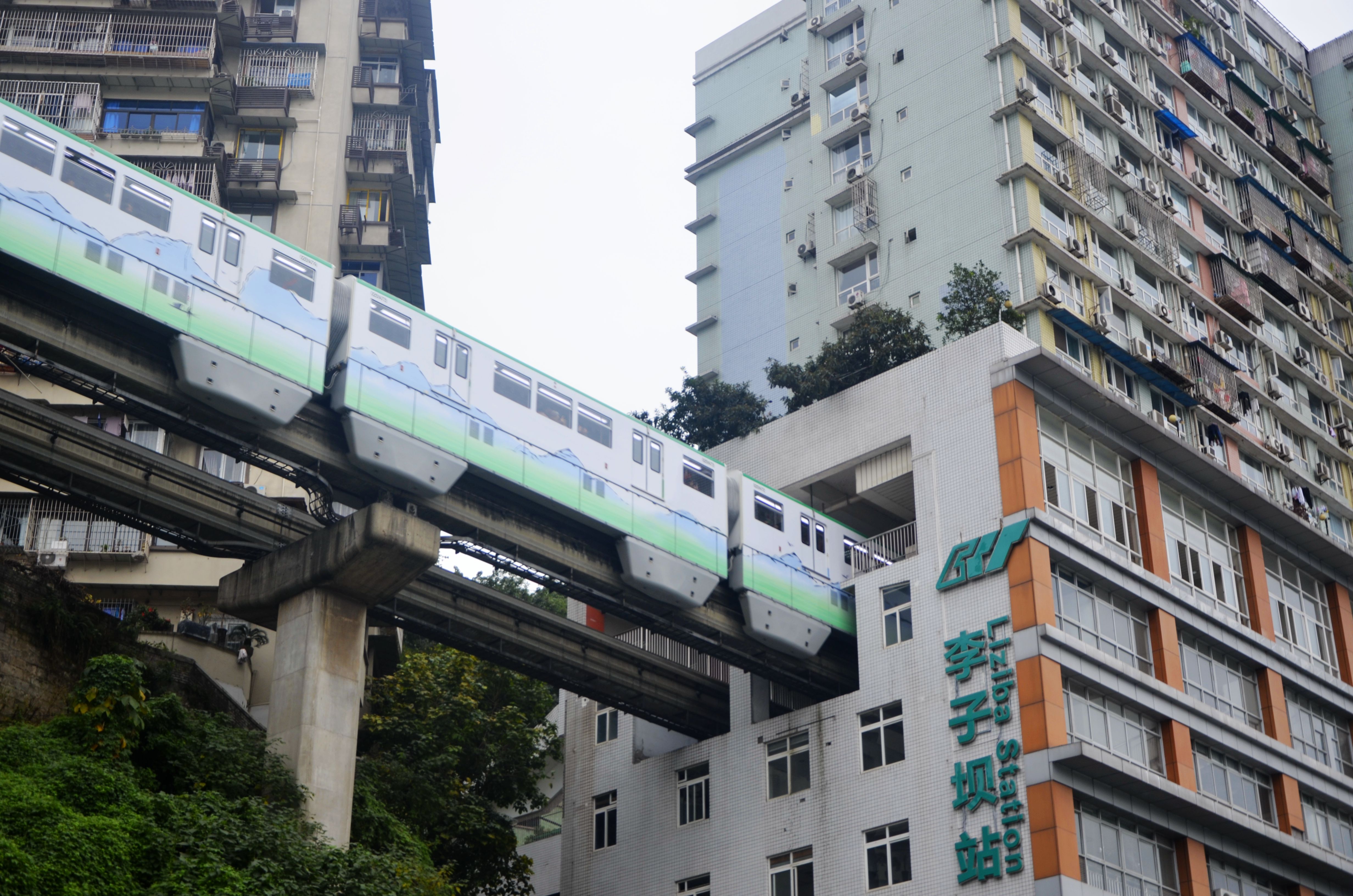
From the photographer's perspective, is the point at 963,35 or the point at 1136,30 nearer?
the point at 963,35

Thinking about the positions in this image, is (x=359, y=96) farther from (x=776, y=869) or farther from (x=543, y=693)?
(x=776, y=869)

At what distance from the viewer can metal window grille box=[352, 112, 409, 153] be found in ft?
160

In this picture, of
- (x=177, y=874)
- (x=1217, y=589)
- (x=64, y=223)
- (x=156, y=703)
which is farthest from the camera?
(x=1217, y=589)

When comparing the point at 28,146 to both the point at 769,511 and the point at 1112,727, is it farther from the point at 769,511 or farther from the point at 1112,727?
the point at 1112,727

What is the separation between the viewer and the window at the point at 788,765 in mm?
36469

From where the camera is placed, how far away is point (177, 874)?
2345 centimetres

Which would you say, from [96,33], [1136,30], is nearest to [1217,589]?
[1136,30]

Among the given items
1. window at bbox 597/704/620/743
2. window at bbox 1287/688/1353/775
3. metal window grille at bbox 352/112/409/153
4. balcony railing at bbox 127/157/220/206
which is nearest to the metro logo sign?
window at bbox 597/704/620/743

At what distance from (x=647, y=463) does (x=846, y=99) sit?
81.6ft

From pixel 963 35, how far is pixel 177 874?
3750 cm

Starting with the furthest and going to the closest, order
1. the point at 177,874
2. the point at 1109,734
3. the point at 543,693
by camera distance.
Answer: the point at 543,693, the point at 1109,734, the point at 177,874

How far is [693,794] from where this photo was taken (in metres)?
38.8

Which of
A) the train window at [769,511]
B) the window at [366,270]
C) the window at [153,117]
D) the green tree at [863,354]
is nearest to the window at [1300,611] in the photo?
the green tree at [863,354]

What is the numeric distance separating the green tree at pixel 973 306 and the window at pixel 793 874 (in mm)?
14502
